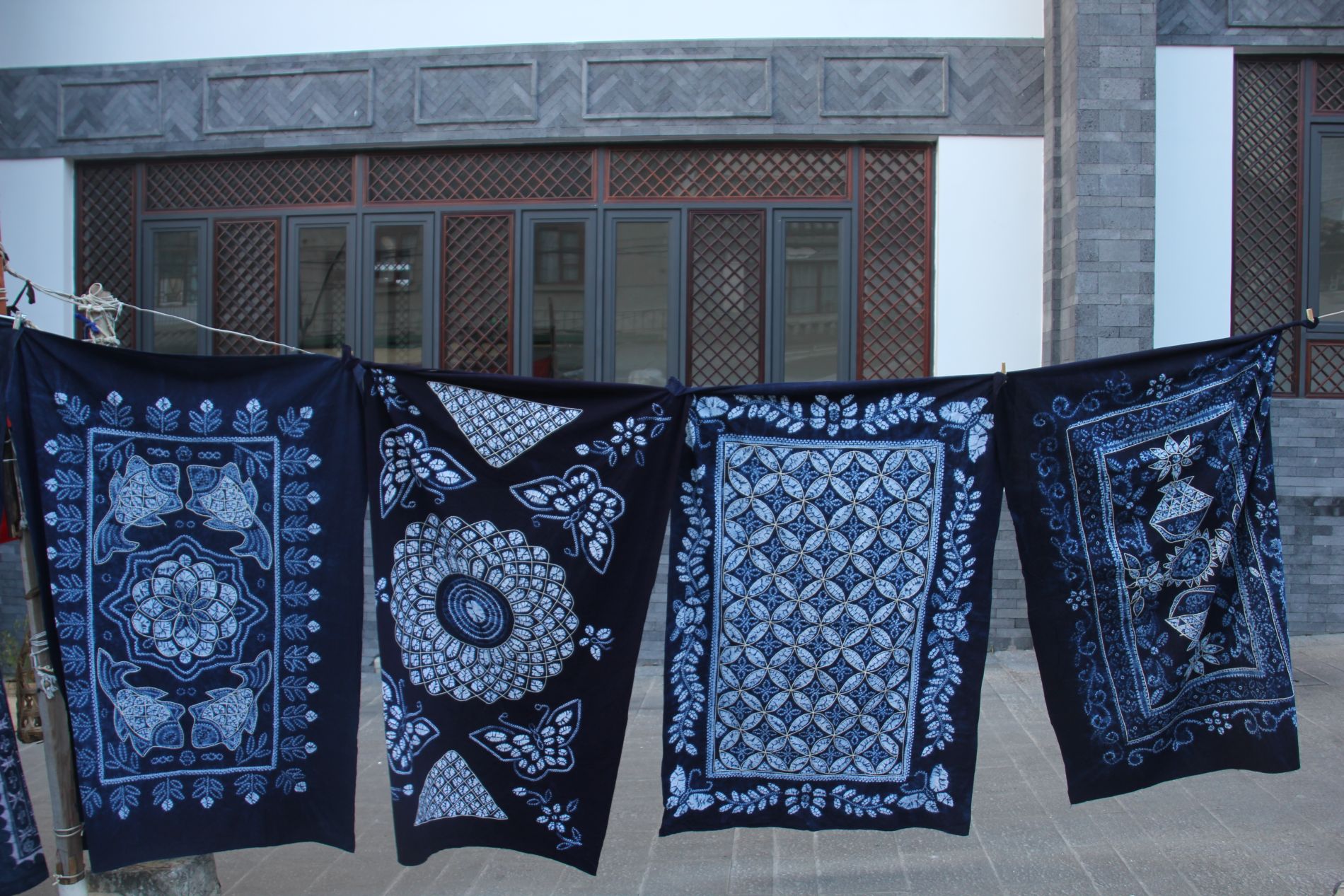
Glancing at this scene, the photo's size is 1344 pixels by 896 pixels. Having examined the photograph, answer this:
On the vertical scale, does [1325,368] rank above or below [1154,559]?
above

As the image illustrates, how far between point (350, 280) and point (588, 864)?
17.7 feet

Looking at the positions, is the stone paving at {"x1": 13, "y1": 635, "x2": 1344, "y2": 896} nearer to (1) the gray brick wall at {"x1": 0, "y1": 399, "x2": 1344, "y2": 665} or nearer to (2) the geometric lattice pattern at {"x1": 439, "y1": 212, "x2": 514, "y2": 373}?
(1) the gray brick wall at {"x1": 0, "y1": 399, "x2": 1344, "y2": 665}

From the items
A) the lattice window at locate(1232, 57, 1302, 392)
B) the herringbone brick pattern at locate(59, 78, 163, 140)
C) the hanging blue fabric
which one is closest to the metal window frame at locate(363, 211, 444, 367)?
the herringbone brick pattern at locate(59, 78, 163, 140)

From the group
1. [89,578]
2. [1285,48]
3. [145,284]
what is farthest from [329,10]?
[1285,48]

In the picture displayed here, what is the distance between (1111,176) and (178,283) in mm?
6805

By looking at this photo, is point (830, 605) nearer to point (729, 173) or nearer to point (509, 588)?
point (509, 588)

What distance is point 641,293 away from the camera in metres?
7.88

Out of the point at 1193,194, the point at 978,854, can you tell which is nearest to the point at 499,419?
the point at 978,854

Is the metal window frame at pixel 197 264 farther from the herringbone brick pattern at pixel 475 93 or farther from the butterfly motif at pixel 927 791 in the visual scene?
the butterfly motif at pixel 927 791

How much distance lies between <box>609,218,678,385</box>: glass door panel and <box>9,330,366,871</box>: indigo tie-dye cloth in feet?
13.3

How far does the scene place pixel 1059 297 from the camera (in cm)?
741

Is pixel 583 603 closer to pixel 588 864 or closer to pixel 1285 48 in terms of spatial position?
pixel 588 864

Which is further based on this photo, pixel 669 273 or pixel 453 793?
pixel 669 273

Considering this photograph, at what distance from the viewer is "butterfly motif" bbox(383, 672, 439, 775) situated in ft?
12.8
